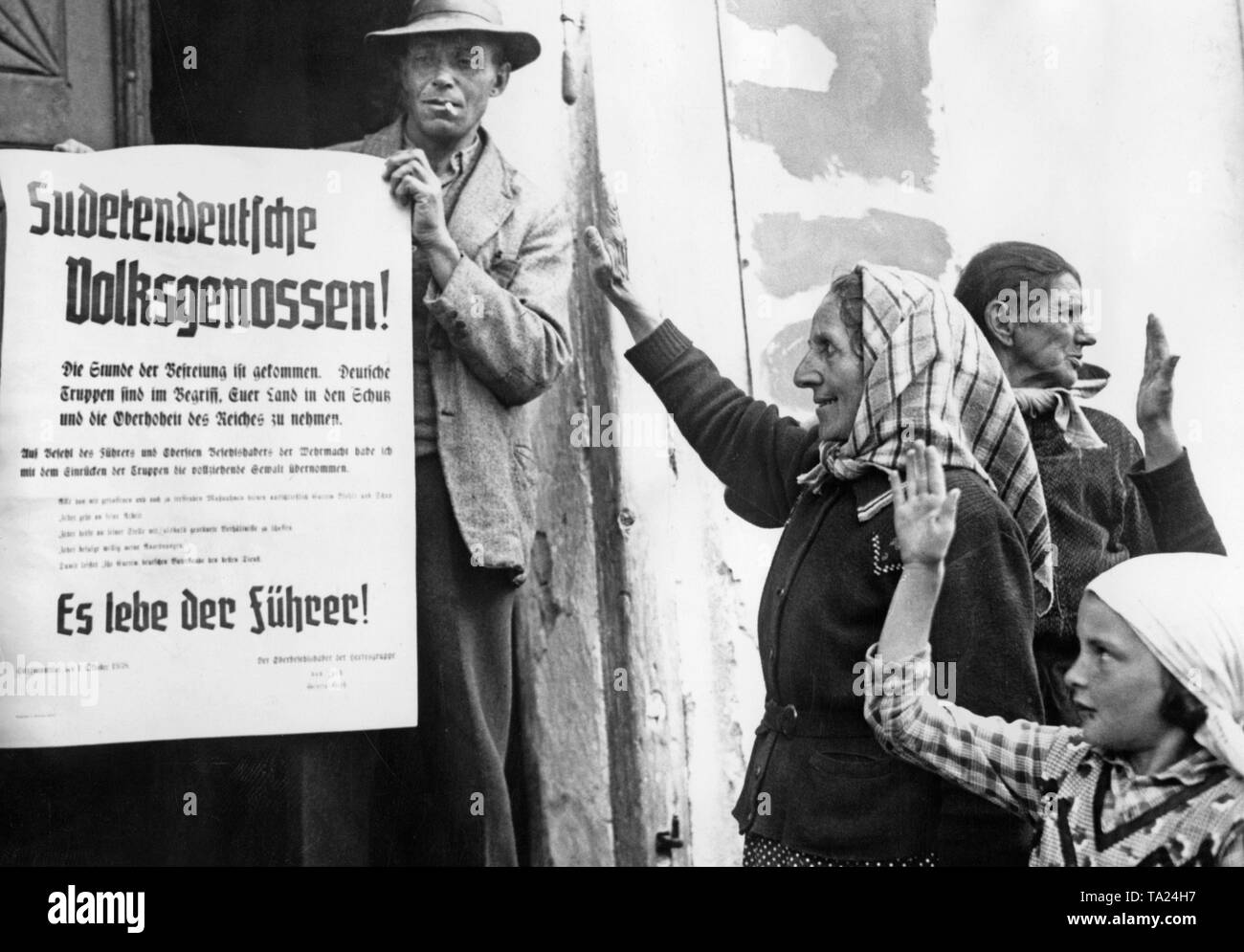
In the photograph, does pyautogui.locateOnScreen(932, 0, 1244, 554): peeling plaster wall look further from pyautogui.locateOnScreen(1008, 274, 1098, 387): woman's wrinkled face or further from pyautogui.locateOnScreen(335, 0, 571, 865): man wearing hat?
pyautogui.locateOnScreen(335, 0, 571, 865): man wearing hat

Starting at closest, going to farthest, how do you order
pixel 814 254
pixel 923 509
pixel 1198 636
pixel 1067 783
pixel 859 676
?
pixel 1198 636 → pixel 1067 783 → pixel 923 509 → pixel 859 676 → pixel 814 254

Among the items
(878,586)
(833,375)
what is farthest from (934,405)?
(878,586)

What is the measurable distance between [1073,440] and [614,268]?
107cm

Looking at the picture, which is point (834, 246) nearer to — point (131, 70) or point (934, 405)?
point (934, 405)

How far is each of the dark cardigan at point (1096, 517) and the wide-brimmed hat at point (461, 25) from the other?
4.45ft

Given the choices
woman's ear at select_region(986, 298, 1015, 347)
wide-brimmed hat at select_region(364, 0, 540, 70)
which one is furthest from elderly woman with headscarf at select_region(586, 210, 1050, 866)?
wide-brimmed hat at select_region(364, 0, 540, 70)

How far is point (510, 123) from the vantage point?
11.0 feet

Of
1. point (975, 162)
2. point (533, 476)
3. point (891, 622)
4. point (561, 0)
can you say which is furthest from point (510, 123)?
point (891, 622)

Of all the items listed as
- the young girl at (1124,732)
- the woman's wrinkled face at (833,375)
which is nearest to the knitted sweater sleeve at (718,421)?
the woman's wrinkled face at (833,375)

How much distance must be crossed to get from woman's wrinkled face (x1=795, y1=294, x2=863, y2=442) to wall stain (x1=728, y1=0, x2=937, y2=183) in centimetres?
44

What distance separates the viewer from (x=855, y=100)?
11.7 ft

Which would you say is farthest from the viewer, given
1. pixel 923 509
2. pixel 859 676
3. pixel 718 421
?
pixel 718 421

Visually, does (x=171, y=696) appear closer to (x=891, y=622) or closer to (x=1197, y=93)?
(x=891, y=622)

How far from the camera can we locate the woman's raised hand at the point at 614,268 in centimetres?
338
